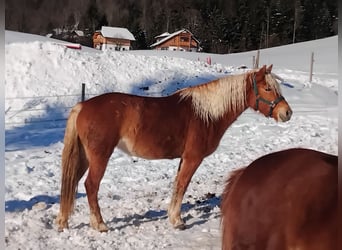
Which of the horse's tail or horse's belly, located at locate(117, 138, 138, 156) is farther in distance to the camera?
horse's belly, located at locate(117, 138, 138, 156)

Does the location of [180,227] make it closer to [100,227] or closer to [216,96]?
[100,227]

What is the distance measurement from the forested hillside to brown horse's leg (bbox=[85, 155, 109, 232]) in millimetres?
709

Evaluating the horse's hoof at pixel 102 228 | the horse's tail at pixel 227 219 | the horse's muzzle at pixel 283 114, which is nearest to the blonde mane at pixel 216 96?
the horse's muzzle at pixel 283 114

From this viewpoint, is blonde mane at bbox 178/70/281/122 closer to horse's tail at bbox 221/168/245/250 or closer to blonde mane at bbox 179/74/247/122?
blonde mane at bbox 179/74/247/122

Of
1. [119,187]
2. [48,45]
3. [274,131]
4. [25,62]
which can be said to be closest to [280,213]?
[119,187]

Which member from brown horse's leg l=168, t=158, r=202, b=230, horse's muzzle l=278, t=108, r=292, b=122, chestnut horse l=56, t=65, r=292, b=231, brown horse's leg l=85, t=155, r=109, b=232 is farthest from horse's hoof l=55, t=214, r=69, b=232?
horse's muzzle l=278, t=108, r=292, b=122

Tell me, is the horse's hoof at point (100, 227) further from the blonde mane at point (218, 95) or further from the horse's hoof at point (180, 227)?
the blonde mane at point (218, 95)

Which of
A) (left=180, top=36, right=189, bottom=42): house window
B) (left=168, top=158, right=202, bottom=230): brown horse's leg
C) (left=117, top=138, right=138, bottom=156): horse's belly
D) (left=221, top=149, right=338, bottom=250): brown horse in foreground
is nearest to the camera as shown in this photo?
(left=221, top=149, right=338, bottom=250): brown horse in foreground

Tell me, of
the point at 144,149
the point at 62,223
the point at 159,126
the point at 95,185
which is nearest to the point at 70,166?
the point at 95,185

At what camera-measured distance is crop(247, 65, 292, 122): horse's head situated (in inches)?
110

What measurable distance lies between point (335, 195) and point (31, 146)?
4.37 m

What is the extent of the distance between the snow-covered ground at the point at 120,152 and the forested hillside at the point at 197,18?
146 millimetres

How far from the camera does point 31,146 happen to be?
15.8 feet

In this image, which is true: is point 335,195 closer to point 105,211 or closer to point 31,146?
point 105,211
